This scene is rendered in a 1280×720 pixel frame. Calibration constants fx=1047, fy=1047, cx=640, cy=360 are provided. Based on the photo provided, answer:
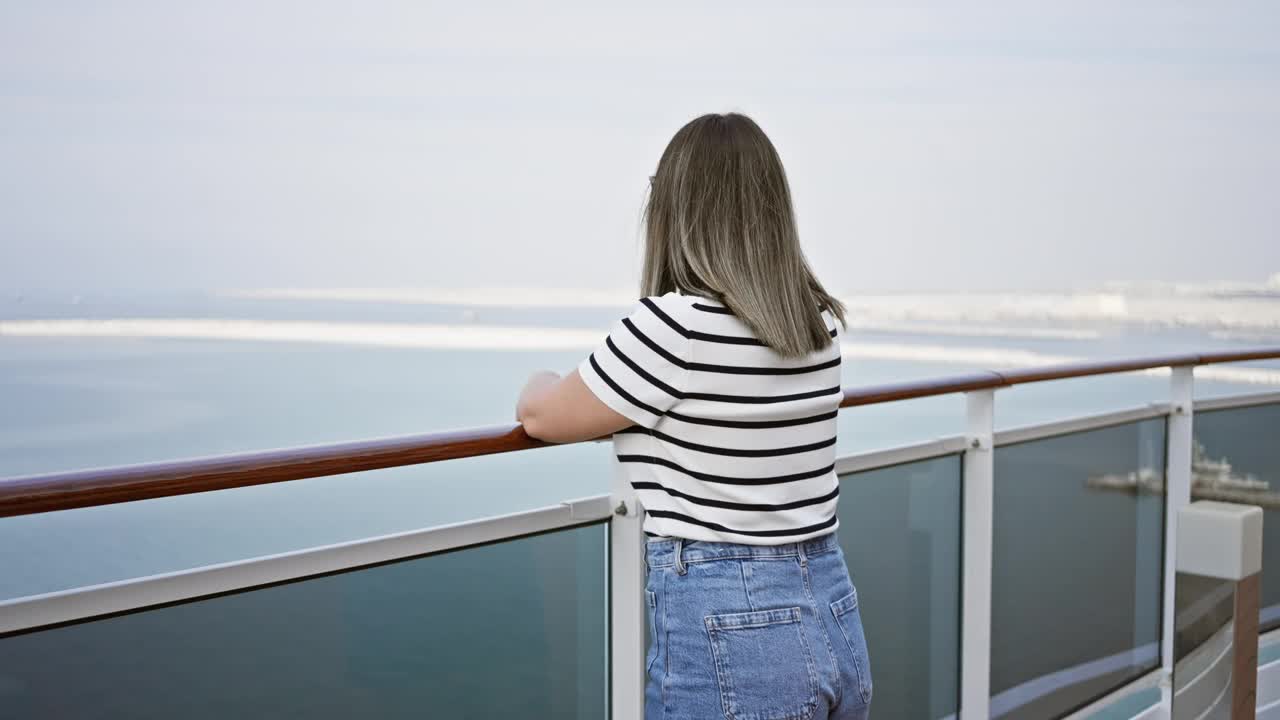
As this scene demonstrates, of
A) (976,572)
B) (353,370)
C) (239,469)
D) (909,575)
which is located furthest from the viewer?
(353,370)

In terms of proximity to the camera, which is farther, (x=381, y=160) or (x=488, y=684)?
(x=381, y=160)

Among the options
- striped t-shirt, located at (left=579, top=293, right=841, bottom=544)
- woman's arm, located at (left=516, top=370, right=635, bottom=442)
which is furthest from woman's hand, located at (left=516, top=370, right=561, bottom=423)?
striped t-shirt, located at (left=579, top=293, right=841, bottom=544)

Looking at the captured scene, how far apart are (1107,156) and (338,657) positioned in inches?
1061

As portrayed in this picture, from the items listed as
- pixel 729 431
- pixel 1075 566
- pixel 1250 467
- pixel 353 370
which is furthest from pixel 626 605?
pixel 353 370

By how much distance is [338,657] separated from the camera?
3.78 ft

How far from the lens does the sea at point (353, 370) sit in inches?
902

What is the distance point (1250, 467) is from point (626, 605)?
2353 mm

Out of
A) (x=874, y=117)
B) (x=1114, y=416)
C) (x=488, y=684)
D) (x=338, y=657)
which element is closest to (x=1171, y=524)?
(x=1114, y=416)

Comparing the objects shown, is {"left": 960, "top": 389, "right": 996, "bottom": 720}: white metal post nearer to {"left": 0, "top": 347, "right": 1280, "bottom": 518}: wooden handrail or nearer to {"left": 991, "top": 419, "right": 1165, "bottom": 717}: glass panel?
{"left": 991, "top": 419, "right": 1165, "bottom": 717}: glass panel

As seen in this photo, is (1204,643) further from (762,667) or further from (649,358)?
(649,358)

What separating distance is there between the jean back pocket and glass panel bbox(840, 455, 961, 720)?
77 cm

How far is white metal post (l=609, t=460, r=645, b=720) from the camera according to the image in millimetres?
1383

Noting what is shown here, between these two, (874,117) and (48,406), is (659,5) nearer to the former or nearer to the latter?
(874,117)

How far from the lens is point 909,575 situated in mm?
1964
